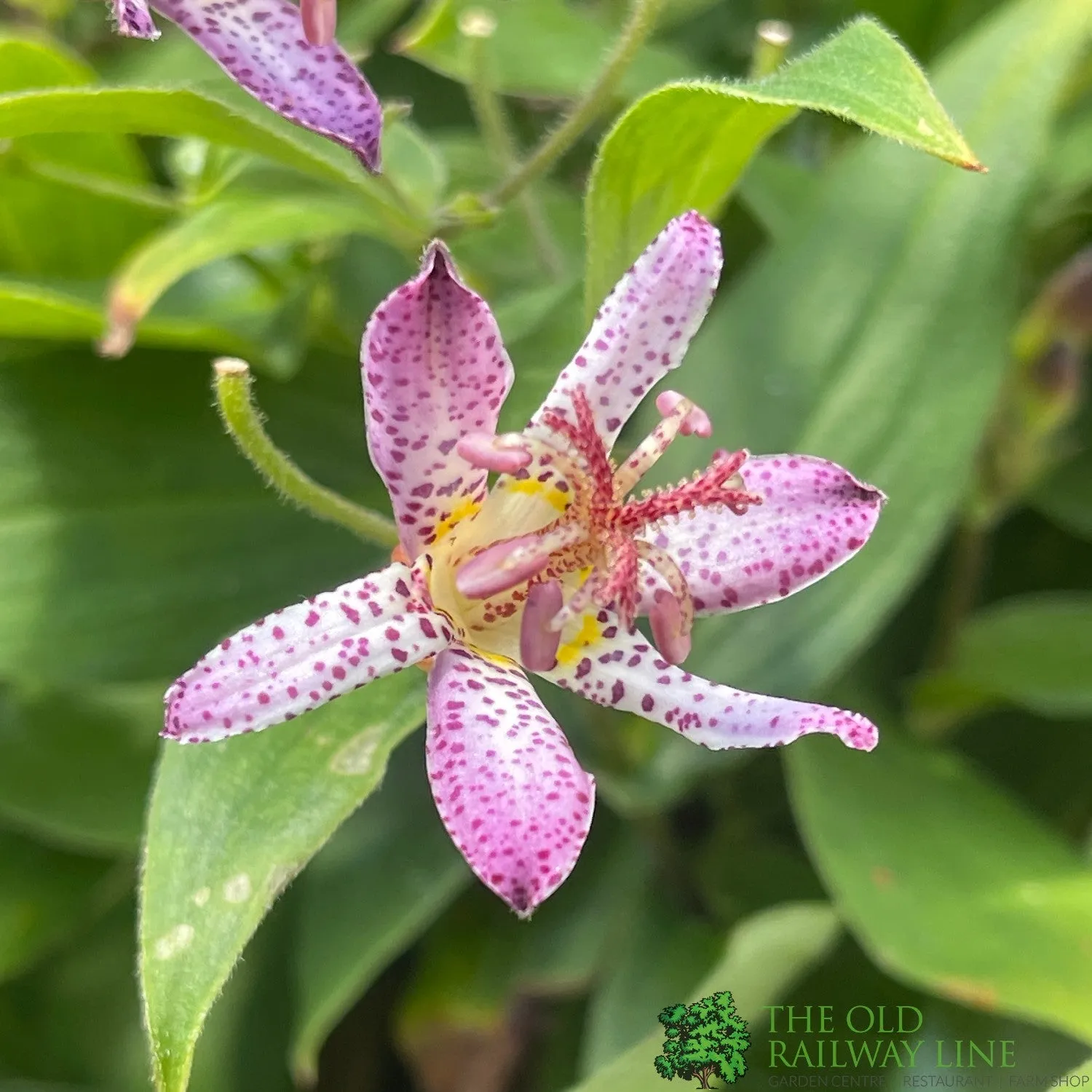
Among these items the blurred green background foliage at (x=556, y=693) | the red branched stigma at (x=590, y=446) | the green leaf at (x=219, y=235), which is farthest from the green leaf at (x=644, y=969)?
the green leaf at (x=219, y=235)

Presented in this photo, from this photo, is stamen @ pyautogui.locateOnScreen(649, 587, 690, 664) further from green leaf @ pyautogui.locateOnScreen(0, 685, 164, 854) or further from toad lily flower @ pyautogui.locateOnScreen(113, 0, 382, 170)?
green leaf @ pyautogui.locateOnScreen(0, 685, 164, 854)

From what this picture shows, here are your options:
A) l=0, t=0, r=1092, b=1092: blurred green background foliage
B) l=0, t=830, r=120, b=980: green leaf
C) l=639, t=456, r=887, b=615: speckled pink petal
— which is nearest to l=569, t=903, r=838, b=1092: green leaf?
l=0, t=0, r=1092, b=1092: blurred green background foliage

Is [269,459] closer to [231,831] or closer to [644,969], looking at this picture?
[231,831]

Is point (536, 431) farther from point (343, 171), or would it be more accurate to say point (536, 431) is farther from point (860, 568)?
point (860, 568)

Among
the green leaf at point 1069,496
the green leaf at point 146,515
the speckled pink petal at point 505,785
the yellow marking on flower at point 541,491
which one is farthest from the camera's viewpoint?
the green leaf at point 1069,496

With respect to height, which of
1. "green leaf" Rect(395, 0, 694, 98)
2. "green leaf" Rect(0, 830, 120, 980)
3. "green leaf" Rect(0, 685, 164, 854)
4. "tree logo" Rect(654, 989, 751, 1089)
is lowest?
"green leaf" Rect(0, 830, 120, 980)

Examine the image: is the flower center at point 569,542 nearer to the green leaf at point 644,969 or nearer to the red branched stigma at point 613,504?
the red branched stigma at point 613,504

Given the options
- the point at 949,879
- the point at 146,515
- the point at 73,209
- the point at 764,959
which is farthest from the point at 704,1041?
the point at 73,209

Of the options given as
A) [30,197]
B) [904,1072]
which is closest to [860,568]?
[904,1072]
